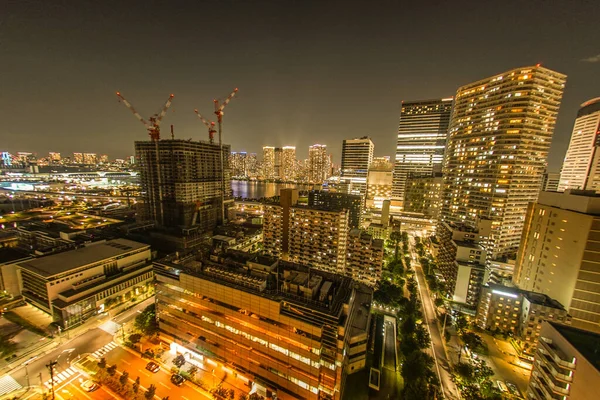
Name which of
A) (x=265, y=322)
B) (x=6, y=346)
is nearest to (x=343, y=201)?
(x=265, y=322)

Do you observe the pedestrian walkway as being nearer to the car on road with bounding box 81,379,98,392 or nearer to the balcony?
the car on road with bounding box 81,379,98,392

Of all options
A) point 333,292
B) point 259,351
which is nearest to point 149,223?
point 259,351

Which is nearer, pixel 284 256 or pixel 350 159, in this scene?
pixel 284 256

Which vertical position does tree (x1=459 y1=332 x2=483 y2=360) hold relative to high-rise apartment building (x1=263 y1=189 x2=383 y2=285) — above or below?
below

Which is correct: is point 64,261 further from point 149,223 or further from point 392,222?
point 392,222

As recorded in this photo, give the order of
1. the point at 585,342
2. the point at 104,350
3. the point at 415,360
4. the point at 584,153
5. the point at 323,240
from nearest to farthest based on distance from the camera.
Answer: the point at 585,342
the point at 415,360
the point at 104,350
the point at 323,240
the point at 584,153

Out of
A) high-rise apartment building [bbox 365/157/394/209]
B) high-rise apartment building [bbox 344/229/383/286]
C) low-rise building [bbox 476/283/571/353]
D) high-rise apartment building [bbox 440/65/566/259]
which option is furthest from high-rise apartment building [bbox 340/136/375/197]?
low-rise building [bbox 476/283/571/353]

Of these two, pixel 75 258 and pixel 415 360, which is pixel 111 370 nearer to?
pixel 75 258
